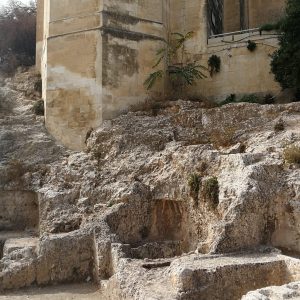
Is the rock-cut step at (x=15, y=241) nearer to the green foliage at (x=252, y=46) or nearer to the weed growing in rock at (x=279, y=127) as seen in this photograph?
the weed growing in rock at (x=279, y=127)

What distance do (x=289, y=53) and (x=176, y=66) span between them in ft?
16.4

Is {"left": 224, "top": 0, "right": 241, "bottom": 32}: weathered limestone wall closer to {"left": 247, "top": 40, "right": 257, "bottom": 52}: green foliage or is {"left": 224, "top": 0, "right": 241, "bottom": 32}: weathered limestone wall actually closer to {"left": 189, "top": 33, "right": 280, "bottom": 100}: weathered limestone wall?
{"left": 189, "top": 33, "right": 280, "bottom": 100}: weathered limestone wall

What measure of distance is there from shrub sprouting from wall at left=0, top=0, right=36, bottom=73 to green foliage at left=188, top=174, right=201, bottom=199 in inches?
634

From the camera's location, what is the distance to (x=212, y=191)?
12.6 metres

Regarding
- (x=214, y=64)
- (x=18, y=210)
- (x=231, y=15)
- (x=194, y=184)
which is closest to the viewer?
(x=194, y=184)

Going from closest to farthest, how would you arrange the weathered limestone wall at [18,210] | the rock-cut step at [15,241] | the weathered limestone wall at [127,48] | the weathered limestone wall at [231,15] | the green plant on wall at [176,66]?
the rock-cut step at [15,241] < the weathered limestone wall at [18,210] < the weathered limestone wall at [127,48] < the green plant on wall at [176,66] < the weathered limestone wall at [231,15]

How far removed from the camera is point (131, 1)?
1927cm

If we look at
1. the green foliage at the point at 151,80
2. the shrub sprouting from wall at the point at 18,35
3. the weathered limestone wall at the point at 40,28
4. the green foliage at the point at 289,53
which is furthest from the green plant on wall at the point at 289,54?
the shrub sprouting from wall at the point at 18,35

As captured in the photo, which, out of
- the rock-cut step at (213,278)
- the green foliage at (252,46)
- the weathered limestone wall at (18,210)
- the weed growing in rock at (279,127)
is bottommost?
the rock-cut step at (213,278)

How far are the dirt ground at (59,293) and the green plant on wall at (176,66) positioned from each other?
9167 millimetres

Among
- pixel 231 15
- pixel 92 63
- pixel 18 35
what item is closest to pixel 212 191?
pixel 92 63

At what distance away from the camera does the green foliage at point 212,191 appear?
12.5 meters

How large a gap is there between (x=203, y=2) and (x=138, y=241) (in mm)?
11651

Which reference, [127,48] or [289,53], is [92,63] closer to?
[127,48]
